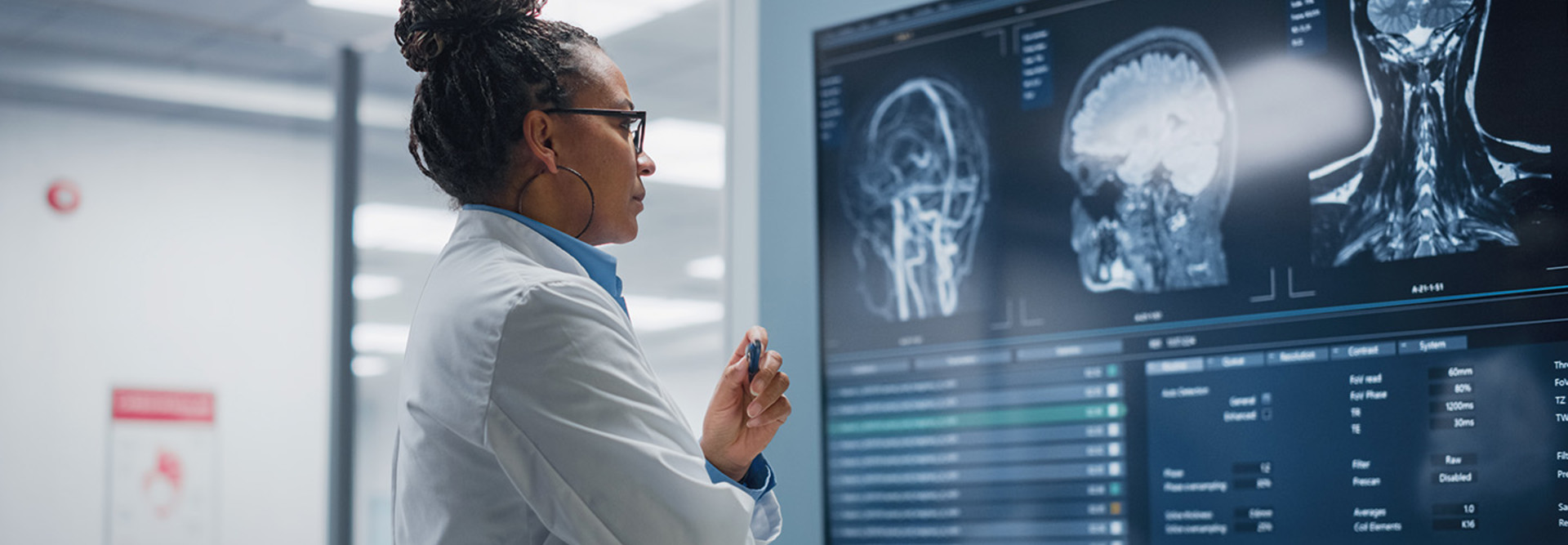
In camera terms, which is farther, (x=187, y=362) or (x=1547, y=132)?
(x=187, y=362)

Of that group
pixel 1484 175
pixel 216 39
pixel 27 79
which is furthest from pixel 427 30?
pixel 216 39

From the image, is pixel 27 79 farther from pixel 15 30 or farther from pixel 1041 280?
pixel 1041 280

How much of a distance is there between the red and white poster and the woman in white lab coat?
236 cm

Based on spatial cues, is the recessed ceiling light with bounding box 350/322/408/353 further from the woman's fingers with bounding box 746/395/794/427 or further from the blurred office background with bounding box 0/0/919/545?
the woman's fingers with bounding box 746/395/794/427

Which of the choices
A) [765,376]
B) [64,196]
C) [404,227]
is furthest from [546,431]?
[404,227]

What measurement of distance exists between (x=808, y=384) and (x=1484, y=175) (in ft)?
3.56

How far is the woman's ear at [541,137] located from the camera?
4.21 ft

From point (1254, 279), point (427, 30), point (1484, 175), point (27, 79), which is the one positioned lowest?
point (1254, 279)

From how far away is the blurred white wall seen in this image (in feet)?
10.4

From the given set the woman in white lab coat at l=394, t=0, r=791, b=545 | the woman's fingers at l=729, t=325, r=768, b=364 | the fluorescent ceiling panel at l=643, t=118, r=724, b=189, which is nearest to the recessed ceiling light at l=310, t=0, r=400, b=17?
the fluorescent ceiling panel at l=643, t=118, r=724, b=189

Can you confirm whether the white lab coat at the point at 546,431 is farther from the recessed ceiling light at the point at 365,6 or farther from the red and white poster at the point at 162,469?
the recessed ceiling light at the point at 365,6

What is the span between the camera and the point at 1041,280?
2.03 metres

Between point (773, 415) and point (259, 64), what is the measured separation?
9.94 ft

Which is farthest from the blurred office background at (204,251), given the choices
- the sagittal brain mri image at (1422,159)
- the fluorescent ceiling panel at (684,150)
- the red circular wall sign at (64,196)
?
the sagittal brain mri image at (1422,159)
